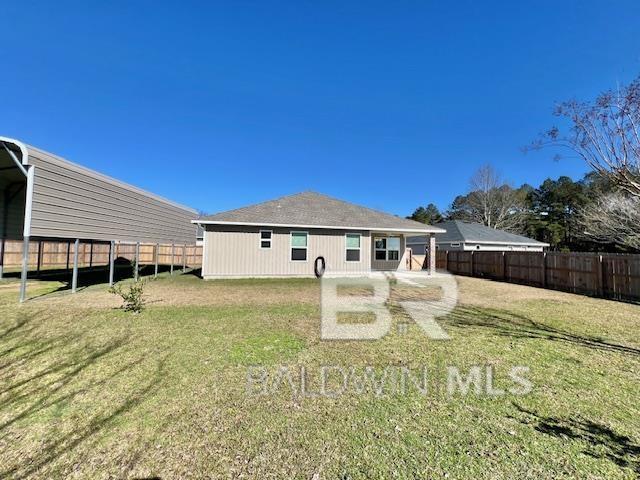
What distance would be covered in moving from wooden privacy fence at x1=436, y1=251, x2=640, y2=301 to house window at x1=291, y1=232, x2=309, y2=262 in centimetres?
1013

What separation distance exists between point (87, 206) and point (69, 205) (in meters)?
0.84

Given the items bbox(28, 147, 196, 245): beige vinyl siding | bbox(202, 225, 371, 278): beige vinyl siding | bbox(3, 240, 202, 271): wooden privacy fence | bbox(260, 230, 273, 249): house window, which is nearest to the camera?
bbox(28, 147, 196, 245): beige vinyl siding

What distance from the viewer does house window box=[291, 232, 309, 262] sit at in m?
14.3

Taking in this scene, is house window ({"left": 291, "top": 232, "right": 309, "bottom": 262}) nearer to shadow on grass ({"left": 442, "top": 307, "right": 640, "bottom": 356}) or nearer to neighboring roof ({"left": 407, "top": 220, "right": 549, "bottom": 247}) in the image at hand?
shadow on grass ({"left": 442, "top": 307, "right": 640, "bottom": 356})

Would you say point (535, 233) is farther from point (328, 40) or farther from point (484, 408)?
point (484, 408)

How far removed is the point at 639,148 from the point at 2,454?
819 centimetres

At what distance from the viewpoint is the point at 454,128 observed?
72.3ft

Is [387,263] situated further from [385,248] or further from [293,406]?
[293,406]

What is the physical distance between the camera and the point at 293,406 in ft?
9.78

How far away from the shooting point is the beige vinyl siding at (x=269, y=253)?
43.5 feet

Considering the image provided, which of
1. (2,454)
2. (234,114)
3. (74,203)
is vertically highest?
(234,114)

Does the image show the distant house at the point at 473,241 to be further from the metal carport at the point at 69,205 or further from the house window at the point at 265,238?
the metal carport at the point at 69,205

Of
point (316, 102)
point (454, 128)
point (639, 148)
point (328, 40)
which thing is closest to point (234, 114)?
point (316, 102)

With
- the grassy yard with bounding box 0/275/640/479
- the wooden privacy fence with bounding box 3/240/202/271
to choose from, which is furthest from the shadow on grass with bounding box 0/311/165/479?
the wooden privacy fence with bounding box 3/240/202/271
